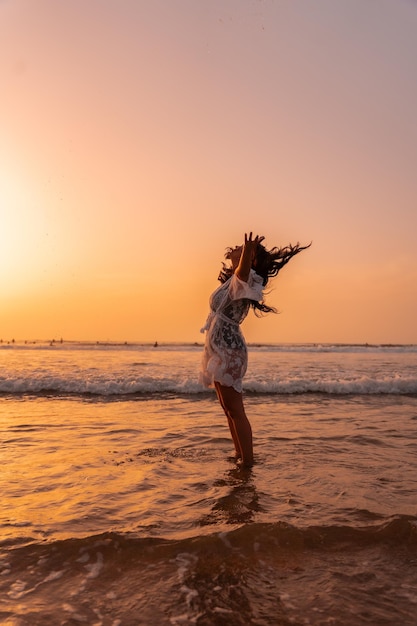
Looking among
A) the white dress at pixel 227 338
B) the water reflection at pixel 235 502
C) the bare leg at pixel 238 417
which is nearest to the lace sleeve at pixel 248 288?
the white dress at pixel 227 338

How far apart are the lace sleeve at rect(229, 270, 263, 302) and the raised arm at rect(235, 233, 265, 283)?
0.29 feet

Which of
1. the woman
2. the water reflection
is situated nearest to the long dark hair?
the woman

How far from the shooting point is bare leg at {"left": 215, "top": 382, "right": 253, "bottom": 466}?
18.3 feet

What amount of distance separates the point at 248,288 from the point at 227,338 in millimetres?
→ 715

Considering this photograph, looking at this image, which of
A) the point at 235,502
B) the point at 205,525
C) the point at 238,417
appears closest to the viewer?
the point at 205,525

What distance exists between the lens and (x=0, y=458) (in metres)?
5.93

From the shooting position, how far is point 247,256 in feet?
16.7

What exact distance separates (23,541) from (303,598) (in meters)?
2.05

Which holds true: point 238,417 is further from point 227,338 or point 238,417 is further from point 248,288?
point 248,288

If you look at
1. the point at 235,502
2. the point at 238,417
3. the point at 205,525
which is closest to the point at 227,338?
the point at 238,417

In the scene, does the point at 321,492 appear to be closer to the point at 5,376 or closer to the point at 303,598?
the point at 303,598

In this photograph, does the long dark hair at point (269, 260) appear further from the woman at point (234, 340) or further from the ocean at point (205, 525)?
the ocean at point (205, 525)

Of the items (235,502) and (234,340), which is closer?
(235,502)

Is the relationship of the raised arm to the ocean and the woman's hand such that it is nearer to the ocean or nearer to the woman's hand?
the woman's hand
